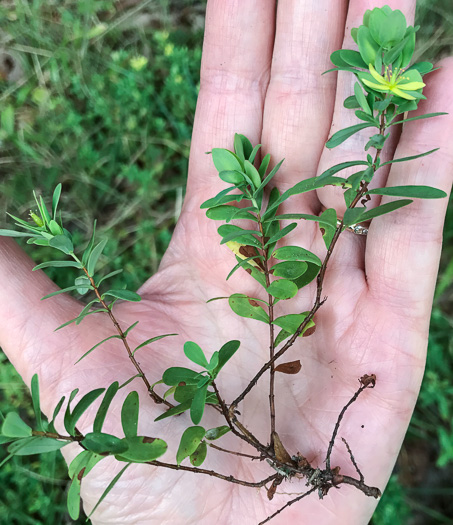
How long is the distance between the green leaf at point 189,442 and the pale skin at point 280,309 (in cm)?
37

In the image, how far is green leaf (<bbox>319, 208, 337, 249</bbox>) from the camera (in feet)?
6.68

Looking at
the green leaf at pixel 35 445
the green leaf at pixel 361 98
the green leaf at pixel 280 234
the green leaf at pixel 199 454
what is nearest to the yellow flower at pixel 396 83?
the green leaf at pixel 361 98

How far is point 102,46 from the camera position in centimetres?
416

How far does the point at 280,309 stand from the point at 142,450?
1.02 m

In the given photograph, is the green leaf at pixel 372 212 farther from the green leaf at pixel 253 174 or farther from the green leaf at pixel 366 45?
the green leaf at pixel 366 45

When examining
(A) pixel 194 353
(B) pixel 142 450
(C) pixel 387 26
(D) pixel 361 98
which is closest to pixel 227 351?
(A) pixel 194 353

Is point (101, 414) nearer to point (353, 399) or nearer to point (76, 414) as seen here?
point (76, 414)

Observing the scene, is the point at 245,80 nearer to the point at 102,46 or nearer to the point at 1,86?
the point at 102,46

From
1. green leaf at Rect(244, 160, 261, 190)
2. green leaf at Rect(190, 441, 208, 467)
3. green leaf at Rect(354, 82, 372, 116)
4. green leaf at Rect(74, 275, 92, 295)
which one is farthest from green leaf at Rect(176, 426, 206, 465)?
green leaf at Rect(354, 82, 372, 116)

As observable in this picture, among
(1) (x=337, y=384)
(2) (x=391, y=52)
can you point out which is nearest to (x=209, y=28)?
(2) (x=391, y=52)

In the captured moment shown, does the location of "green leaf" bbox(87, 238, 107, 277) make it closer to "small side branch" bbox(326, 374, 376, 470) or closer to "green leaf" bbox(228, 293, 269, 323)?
"green leaf" bbox(228, 293, 269, 323)

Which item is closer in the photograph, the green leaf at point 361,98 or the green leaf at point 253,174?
the green leaf at point 361,98

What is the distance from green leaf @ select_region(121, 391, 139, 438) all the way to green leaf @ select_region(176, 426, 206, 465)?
209 mm

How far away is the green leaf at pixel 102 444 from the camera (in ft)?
5.52
